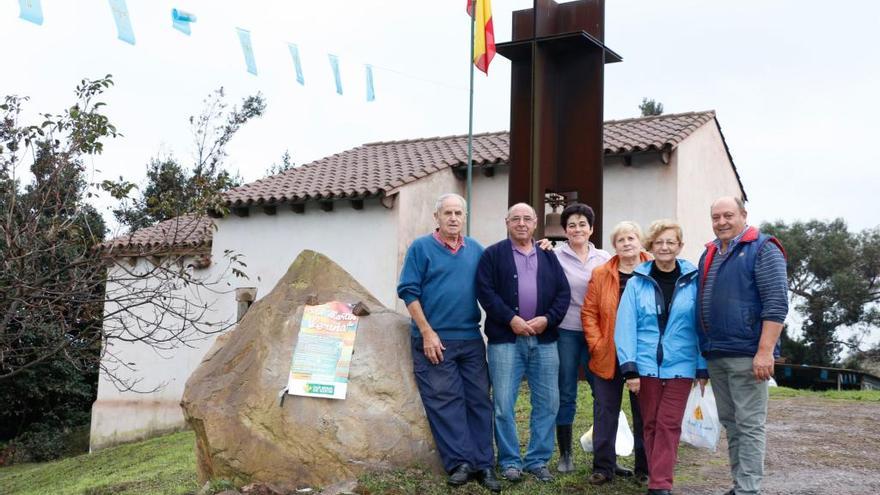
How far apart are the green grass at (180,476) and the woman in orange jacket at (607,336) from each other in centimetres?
20

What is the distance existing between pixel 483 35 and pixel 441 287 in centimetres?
698

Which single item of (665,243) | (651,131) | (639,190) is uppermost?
(651,131)

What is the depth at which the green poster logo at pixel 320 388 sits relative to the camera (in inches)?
202

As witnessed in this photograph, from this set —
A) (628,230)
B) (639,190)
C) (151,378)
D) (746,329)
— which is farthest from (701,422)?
(151,378)

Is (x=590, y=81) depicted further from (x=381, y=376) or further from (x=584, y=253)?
(x=381, y=376)

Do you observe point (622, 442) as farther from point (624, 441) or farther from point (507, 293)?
point (507, 293)

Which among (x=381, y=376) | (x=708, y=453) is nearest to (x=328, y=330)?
(x=381, y=376)

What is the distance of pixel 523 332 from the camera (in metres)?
5.05

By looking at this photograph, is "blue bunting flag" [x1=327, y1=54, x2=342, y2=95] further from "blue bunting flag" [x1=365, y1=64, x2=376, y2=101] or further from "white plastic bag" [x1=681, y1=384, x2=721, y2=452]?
"white plastic bag" [x1=681, y1=384, x2=721, y2=452]

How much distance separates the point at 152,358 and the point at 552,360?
13752 mm

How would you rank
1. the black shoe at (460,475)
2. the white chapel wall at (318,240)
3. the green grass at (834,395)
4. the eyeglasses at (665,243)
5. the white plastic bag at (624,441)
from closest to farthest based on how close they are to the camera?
the eyeglasses at (665,243), the black shoe at (460,475), the white plastic bag at (624,441), the green grass at (834,395), the white chapel wall at (318,240)

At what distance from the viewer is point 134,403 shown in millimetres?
17234

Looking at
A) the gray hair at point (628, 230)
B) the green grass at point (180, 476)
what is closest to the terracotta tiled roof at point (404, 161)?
the green grass at point (180, 476)

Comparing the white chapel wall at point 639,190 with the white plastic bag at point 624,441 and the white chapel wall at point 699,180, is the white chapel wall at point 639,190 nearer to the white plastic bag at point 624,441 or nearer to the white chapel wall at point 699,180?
the white chapel wall at point 699,180
